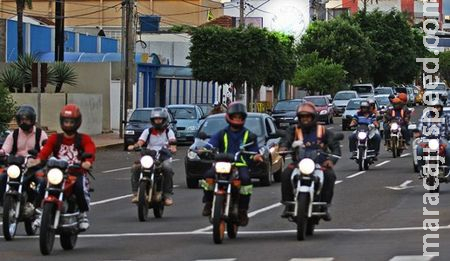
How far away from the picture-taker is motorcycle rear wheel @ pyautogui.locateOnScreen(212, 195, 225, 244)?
1498 cm

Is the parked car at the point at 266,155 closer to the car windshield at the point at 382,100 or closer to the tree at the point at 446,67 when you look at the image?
the car windshield at the point at 382,100

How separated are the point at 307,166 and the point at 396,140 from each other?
19.9 m

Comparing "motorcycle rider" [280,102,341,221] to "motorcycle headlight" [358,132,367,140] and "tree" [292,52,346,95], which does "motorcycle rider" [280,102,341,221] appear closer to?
"motorcycle headlight" [358,132,367,140]

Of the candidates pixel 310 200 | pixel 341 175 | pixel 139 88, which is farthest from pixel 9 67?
pixel 310 200

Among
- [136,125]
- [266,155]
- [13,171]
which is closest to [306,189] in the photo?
[13,171]

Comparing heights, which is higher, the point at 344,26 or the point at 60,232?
the point at 344,26

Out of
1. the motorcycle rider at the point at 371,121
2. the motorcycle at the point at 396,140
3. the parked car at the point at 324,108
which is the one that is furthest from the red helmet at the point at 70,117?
the parked car at the point at 324,108

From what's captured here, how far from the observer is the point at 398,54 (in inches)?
3964

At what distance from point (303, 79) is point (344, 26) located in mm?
10060

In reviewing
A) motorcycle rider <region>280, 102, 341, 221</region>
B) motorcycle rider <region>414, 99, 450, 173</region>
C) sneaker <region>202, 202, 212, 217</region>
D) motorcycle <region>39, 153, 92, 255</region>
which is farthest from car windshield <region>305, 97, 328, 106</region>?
motorcycle <region>39, 153, 92, 255</region>

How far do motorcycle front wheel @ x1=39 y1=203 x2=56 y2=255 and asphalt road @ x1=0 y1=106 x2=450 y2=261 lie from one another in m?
0.13

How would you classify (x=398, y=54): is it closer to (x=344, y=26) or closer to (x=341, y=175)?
(x=344, y=26)

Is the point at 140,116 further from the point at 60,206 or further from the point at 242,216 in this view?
the point at 60,206

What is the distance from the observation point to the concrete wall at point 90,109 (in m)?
51.2
